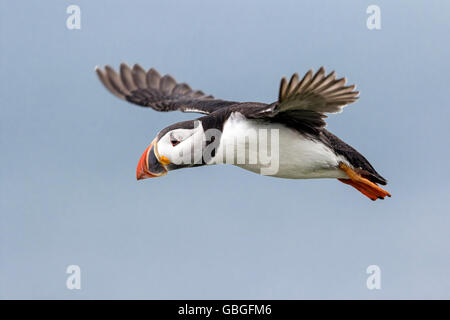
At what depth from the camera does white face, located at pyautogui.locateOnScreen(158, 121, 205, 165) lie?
7049 millimetres

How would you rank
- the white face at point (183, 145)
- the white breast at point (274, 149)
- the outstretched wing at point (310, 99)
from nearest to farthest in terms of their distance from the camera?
the outstretched wing at point (310, 99), the white breast at point (274, 149), the white face at point (183, 145)

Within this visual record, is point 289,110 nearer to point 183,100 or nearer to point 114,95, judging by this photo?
point 183,100

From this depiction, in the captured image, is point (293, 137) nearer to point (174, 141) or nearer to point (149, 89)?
point (174, 141)

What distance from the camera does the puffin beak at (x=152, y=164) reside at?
7.34m

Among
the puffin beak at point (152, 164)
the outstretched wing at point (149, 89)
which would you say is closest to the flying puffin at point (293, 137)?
the puffin beak at point (152, 164)

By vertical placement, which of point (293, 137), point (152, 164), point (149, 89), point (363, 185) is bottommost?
point (363, 185)

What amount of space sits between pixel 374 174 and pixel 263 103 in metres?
1.51

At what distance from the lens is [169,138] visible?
7246mm

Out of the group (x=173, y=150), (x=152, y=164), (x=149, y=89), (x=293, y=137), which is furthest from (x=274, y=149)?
(x=149, y=89)

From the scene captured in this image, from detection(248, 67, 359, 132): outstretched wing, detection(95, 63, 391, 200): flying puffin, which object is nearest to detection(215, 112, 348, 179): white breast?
detection(95, 63, 391, 200): flying puffin

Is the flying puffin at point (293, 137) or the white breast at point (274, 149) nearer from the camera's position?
the flying puffin at point (293, 137)

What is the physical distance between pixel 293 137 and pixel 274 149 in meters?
0.23

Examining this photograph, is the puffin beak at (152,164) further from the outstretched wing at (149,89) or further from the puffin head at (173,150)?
the outstretched wing at (149,89)

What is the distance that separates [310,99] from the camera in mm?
6266
